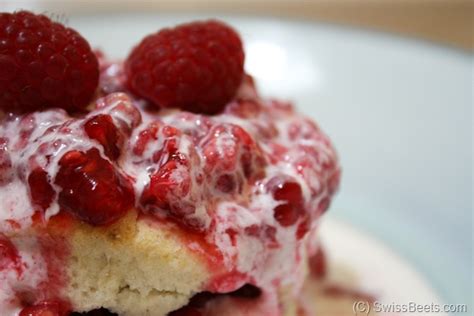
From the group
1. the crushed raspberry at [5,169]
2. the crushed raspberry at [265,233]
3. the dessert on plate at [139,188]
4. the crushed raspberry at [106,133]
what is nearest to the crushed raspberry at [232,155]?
the dessert on plate at [139,188]

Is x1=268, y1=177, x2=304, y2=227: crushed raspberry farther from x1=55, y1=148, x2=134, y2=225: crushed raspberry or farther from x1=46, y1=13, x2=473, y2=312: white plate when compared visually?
x1=46, y1=13, x2=473, y2=312: white plate

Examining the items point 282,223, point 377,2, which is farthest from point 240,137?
point 377,2

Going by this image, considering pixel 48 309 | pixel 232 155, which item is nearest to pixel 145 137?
pixel 232 155

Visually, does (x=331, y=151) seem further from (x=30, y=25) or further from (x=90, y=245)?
(x=30, y=25)

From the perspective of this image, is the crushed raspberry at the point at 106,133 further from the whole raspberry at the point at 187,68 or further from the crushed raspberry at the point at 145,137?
the whole raspberry at the point at 187,68

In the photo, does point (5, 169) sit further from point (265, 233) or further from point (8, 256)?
point (265, 233)
